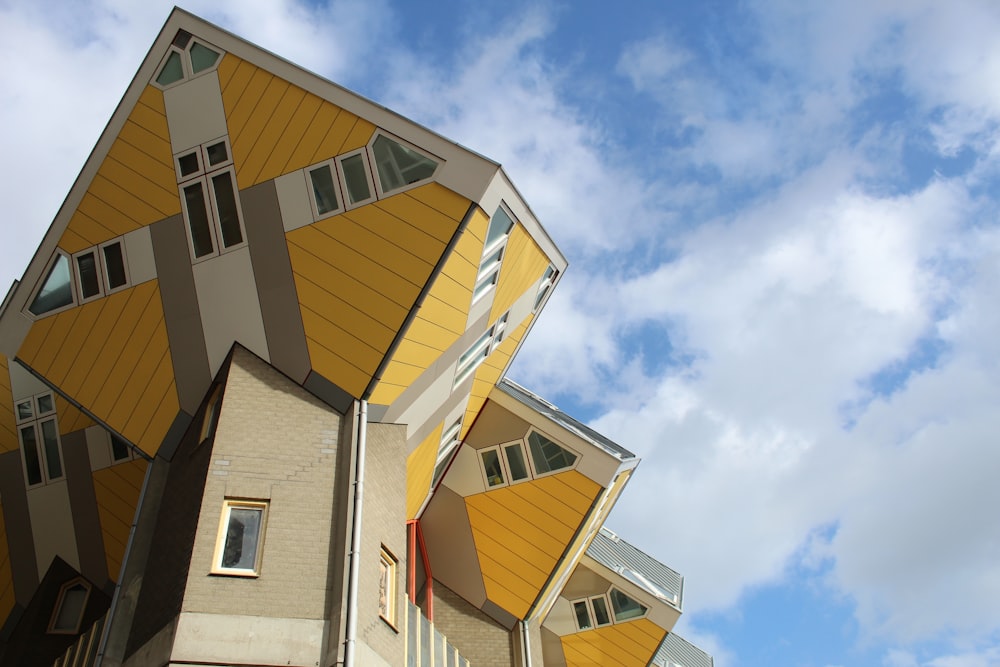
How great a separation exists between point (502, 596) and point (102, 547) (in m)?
9.16

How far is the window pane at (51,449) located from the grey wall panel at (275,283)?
24.1ft

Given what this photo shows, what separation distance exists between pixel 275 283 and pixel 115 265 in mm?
3453

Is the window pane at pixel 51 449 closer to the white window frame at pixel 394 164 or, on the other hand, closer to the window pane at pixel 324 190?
the window pane at pixel 324 190

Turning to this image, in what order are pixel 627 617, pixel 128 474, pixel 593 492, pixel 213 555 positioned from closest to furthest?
1. pixel 213 555
2. pixel 128 474
3. pixel 593 492
4. pixel 627 617

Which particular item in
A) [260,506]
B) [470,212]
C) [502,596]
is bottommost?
[260,506]

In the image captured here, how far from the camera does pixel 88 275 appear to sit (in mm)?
16391

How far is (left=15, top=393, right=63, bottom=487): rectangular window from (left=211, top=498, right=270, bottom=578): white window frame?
26.4ft

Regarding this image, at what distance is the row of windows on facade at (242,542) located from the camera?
1267 centimetres

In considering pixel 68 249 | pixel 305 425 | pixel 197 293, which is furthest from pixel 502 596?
pixel 68 249

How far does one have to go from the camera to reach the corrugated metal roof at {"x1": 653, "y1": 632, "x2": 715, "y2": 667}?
31.4 m

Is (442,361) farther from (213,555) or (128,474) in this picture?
(128,474)

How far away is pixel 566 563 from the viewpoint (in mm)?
21812

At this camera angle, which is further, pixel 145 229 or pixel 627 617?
pixel 627 617

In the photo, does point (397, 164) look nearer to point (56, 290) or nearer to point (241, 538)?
point (241, 538)
